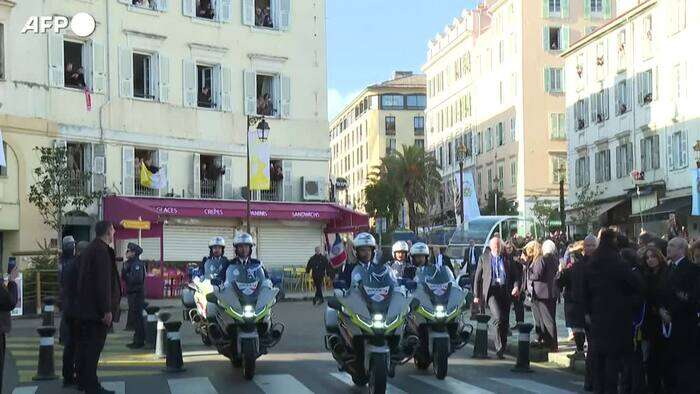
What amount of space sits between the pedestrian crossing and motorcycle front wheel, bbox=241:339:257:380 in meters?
0.16

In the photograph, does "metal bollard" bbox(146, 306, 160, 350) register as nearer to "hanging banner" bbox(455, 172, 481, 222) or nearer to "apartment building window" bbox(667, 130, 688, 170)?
"hanging banner" bbox(455, 172, 481, 222)

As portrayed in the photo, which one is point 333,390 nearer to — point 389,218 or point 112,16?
point 112,16

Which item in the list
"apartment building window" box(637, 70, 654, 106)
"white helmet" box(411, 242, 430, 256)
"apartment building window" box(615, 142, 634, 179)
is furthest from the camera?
"apartment building window" box(615, 142, 634, 179)

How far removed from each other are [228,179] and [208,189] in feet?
2.78

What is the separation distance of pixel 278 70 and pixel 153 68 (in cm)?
550

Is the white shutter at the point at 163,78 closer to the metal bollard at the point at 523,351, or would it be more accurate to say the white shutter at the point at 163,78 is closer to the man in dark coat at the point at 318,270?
the man in dark coat at the point at 318,270

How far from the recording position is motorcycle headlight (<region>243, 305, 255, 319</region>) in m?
12.5

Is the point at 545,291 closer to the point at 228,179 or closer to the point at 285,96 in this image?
the point at 228,179

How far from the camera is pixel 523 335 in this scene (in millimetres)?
13188

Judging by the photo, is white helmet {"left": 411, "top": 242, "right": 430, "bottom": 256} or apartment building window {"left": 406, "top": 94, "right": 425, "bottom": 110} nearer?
white helmet {"left": 411, "top": 242, "right": 430, "bottom": 256}

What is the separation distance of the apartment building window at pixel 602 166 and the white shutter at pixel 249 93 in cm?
2218

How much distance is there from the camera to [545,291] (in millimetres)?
15117

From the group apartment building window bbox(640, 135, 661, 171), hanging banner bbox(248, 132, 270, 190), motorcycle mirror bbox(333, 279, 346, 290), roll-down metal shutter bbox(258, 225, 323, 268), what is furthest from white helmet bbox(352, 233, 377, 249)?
apartment building window bbox(640, 135, 661, 171)

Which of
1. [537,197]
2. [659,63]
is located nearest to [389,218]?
[537,197]
